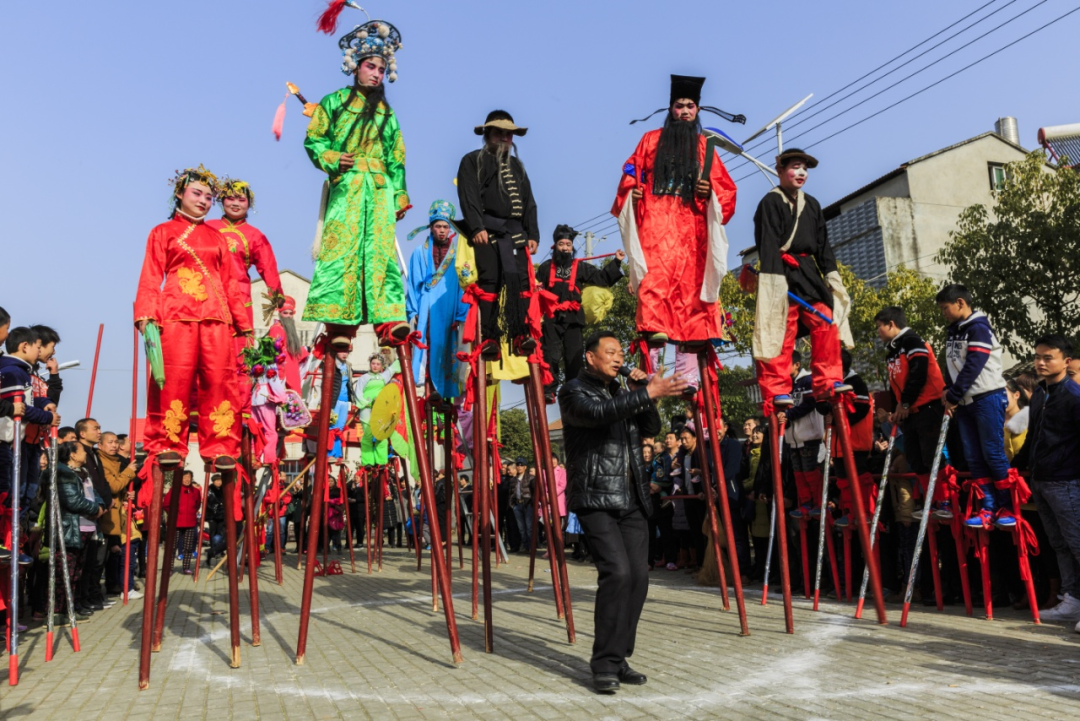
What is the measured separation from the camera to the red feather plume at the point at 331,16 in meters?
6.93

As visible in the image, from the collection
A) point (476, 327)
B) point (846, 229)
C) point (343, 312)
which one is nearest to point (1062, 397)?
point (476, 327)

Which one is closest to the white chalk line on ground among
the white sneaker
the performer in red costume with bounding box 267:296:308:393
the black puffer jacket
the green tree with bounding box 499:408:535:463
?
the black puffer jacket

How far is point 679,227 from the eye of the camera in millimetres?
7285

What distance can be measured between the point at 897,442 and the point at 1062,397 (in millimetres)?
2903

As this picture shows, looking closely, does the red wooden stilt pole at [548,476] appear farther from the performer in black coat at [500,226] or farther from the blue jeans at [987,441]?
the blue jeans at [987,441]

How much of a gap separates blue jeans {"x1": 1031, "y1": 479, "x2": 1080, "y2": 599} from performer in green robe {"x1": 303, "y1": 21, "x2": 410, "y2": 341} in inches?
187

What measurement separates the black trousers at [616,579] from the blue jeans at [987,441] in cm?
314

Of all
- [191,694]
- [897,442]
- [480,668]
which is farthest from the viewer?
[897,442]

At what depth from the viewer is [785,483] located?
9.95 m

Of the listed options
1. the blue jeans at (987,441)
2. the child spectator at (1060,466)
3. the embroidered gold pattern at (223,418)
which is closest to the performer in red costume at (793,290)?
the blue jeans at (987,441)

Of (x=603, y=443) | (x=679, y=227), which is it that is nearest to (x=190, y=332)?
(x=603, y=443)

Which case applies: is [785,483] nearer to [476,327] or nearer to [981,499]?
[981,499]

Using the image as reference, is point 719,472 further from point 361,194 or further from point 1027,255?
point 1027,255

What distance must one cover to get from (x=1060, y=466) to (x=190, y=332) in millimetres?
6135
